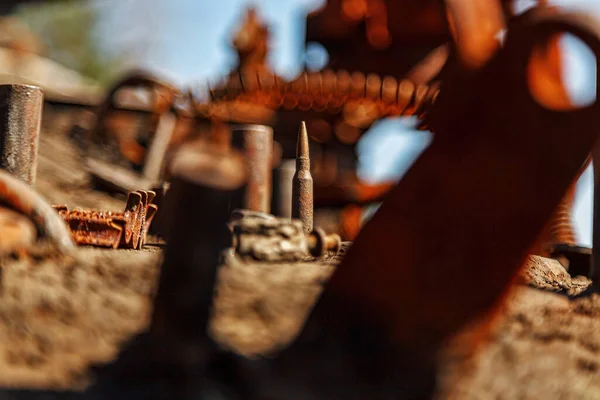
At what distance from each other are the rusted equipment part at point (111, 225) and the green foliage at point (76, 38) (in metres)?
21.9

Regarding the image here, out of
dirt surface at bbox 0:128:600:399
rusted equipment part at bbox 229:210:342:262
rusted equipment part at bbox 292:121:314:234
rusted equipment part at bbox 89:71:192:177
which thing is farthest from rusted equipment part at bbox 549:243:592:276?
rusted equipment part at bbox 89:71:192:177

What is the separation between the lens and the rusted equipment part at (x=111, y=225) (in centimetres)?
334

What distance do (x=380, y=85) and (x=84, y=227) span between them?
403 cm

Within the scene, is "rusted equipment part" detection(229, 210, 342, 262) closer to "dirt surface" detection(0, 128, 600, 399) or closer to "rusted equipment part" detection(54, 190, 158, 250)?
"dirt surface" detection(0, 128, 600, 399)

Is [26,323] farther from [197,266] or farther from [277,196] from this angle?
[277,196]

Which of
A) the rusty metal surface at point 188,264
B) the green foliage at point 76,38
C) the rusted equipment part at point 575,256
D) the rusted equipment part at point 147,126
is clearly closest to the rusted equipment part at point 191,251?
the rusty metal surface at point 188,264

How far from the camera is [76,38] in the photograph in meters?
25.9

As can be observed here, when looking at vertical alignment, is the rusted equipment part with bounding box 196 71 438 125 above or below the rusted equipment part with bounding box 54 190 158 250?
above

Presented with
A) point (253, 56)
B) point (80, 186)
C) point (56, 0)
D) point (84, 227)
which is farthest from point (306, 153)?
point (56, 0)

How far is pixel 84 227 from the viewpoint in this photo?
3350 millimetres

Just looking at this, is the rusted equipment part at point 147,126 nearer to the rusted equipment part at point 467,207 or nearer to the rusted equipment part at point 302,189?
the rusted equipment part at point 302,189

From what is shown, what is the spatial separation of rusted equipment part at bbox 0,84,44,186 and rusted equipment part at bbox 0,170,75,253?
4.39ft

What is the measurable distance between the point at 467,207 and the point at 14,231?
1.49m

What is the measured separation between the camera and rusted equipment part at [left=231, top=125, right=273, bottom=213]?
172 inches
